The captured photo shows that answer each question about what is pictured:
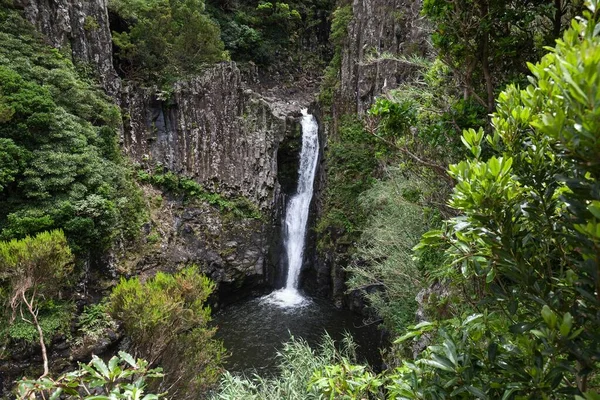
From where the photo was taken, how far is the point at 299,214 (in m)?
19.0

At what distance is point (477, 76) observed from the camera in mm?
4434

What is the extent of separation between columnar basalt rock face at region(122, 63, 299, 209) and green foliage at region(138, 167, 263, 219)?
0.34 m

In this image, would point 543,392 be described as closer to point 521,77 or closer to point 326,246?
point 521,77

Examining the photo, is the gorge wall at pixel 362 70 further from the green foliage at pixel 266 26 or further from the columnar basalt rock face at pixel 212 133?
the green foliage at pixel 266 26

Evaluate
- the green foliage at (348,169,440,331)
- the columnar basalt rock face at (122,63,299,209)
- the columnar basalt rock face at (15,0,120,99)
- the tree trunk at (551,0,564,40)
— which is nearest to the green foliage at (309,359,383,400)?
the tree trunk at (551,0,564,40)

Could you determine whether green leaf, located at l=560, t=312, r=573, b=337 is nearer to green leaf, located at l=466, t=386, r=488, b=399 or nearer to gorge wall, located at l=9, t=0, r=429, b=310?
green leaf, located at l=466, t=386, r=488, b=399

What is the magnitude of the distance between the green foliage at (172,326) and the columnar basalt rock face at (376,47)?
33.3 ft

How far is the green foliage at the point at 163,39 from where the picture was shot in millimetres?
15797

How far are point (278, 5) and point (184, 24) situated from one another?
32.0 ft

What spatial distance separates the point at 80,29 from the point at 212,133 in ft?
21.3

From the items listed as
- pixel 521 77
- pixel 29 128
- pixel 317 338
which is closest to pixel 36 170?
pixel 29 128

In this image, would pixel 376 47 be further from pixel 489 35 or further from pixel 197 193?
pixel 489 35

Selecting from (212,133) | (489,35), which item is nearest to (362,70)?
(212,133)

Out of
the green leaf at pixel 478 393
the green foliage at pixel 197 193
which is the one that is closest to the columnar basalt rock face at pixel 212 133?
the green foliage at pixel 197 193
